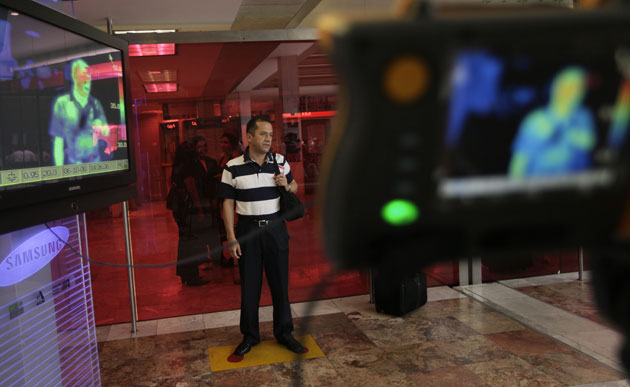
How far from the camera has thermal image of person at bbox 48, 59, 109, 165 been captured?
216 centimetres

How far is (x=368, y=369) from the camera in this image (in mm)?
3551

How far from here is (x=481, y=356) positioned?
3676mm

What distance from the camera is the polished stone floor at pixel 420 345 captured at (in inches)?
134

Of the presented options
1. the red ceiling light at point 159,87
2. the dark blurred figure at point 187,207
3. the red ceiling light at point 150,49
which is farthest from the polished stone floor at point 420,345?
the red ceiling light at point 150,49

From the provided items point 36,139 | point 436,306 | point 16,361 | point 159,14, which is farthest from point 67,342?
point 436,306

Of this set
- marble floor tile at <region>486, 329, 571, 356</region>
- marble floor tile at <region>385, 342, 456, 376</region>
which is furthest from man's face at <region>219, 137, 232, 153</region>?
marble floor tile at <region>486, 329, 571, 356</region>

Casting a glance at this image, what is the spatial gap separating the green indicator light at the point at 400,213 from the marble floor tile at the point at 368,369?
2930mm

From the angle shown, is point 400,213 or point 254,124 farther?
point 254,124

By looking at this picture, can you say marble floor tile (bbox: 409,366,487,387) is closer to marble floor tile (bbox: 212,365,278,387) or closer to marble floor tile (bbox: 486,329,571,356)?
marble floor tile (bbox: 486,329,571,356)

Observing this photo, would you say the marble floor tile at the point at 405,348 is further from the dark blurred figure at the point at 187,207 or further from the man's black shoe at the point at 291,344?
the dark blurred figure at the point at 187,207

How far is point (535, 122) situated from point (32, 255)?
2.26m

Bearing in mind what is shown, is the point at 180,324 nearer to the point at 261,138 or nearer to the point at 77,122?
the point at 261,138

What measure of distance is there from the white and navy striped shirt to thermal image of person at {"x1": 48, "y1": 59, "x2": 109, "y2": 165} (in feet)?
4.33

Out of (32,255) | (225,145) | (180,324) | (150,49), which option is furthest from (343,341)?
(150,49)
